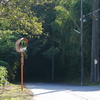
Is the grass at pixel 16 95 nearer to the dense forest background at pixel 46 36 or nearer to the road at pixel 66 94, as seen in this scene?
the road at pixel 66 94

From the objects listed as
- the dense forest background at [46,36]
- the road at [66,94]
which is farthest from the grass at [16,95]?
the dense forest background at [46,36]

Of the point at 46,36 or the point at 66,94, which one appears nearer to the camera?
the point at 66,94

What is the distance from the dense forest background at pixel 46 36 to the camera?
51.4 feet

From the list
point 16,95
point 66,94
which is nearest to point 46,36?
point 66,94

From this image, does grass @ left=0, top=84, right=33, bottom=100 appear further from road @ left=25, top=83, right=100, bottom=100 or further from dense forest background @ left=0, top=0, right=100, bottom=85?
dense forest background @ left=0, top=0, right=100, bottom=85

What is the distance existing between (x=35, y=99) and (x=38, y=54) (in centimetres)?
3623

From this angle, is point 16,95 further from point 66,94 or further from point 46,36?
point 46,36

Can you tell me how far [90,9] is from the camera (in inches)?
1208

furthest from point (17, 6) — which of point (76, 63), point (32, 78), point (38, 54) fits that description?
point (32, 78)

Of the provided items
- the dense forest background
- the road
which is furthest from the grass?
the dense forest background

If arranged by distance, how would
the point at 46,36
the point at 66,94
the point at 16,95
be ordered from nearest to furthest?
the point at 16,95 < the point at 66,94 < the point at 46,36

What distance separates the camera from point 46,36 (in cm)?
4519

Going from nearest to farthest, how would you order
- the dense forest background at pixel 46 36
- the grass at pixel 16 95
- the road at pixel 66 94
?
the grass at pixel 16 95
the road at pixel 66 94
the dense forest background at pixel 46 36

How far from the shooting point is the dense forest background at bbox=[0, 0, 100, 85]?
15.7m
